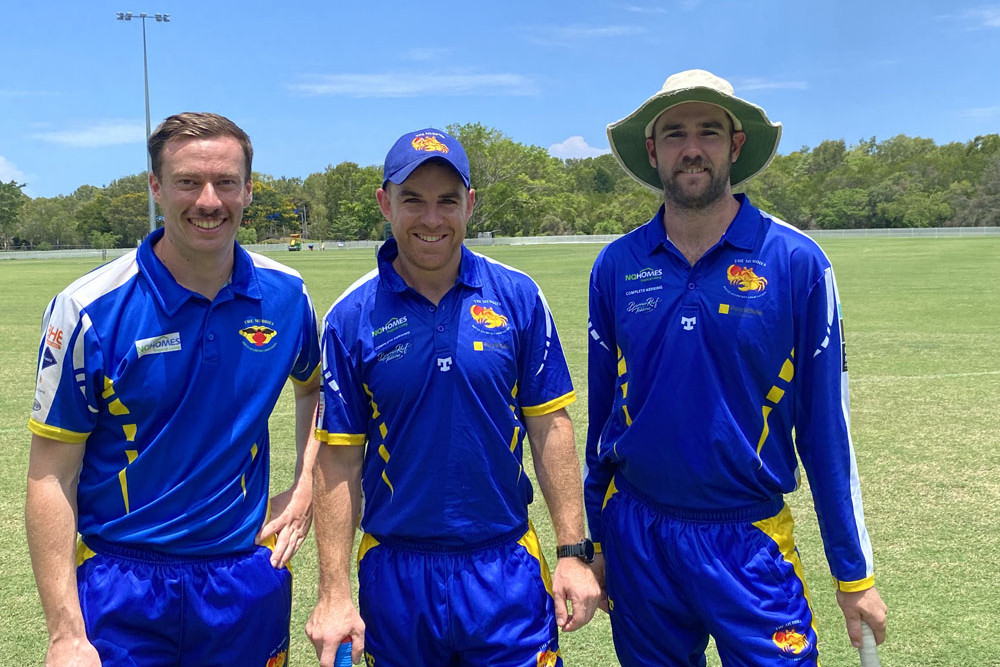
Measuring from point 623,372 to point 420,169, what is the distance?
40.3 inches

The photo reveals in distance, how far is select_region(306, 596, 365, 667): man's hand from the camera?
276 centimetres

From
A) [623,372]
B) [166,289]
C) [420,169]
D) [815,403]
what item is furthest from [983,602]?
[166,289]

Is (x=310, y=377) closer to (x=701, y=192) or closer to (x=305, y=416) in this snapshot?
(x=305, y=416)

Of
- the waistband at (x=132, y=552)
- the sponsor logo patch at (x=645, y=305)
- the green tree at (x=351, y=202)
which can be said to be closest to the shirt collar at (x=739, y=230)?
the sponsor logo patch at (x=645, y=305)

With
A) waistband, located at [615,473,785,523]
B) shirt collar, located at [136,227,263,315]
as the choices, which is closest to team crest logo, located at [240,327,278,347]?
shirt collar, located at [136,227,263,315]

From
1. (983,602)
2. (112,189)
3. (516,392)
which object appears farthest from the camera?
(112,189)

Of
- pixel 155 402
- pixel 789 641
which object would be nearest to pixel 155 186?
pixel 155 402

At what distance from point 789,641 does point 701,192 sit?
5.08 ft

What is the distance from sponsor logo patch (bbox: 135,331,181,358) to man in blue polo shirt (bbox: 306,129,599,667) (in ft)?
1.55

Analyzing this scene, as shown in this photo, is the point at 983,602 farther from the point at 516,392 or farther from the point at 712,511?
the point at 516,392

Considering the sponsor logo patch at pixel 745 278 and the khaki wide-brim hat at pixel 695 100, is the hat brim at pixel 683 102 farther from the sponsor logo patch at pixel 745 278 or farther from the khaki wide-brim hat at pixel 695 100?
the sponsor logo patch at pixel 745 278

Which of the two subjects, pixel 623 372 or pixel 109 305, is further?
pixel 623 372

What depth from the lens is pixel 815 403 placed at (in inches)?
114

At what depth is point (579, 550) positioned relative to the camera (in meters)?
2.98
